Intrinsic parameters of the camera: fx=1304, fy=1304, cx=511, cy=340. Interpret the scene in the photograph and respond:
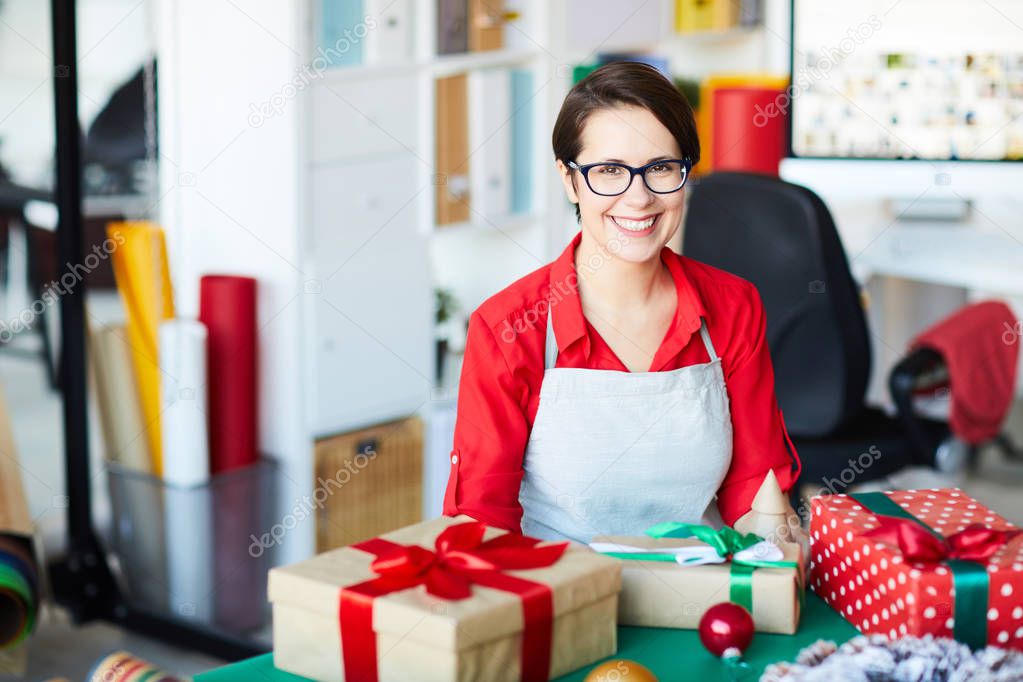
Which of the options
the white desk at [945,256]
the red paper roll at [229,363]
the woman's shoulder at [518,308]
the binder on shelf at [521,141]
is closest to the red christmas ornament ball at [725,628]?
the woman's shoulder at [518,308]

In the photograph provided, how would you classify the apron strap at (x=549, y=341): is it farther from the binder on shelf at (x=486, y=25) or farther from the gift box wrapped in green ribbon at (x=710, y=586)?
the binder on shelf at (x=486, y=25)

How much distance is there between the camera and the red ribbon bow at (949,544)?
1144mm

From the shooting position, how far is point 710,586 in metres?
1.21

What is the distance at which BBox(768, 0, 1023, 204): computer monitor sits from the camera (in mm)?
3014

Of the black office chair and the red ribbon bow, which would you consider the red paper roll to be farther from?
the red ribbon bow

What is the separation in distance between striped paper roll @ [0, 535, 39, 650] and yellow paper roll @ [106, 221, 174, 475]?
0.43m

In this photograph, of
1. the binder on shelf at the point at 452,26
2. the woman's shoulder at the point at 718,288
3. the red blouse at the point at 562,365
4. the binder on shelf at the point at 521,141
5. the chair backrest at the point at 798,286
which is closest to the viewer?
the red blouse at the point at 562,365

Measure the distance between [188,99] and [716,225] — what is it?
3.89 ft

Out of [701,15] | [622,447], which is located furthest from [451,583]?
[701,15]

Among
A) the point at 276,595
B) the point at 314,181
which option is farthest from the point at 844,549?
the point at 314,181

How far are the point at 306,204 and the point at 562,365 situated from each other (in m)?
1.30

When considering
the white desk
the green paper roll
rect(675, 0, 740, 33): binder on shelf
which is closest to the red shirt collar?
the green paper roll

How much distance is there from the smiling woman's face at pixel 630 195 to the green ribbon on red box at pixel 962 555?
489mm

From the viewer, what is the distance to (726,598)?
1.20 meters
